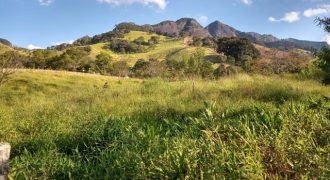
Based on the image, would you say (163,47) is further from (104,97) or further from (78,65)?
(104,97)

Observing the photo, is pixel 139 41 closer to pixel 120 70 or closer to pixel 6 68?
pixel 120 70

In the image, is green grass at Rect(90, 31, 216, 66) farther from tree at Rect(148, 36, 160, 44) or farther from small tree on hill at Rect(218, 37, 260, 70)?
small tree on hill at Rect(218, 37, 260, 70)

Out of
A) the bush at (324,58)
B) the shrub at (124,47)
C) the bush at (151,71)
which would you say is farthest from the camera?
the shrub at (124,47)

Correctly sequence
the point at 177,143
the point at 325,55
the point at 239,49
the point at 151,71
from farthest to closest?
the point at 239,49
the point at 151,71
the point at 325,55
the point at 177,143

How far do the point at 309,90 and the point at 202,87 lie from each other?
399cm

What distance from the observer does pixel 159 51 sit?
112 metres

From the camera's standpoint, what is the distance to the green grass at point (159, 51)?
314ft

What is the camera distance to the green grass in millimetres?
95831

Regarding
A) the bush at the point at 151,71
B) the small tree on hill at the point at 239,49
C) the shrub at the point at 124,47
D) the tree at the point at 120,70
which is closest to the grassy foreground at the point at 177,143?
the bush at the point at 151,71

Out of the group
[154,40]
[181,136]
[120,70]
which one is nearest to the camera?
[181,136]

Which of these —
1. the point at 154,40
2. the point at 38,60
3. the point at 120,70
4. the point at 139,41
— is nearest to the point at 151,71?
the point at 120,70

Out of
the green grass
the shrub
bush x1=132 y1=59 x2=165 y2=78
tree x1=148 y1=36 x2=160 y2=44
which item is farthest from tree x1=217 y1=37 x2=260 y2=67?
tree x1=148 y1=36 x2=160 y2=44

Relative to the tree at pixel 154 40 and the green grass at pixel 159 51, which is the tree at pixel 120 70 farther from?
the tree at pixel 154 40

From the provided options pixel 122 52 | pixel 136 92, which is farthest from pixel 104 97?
pixel 122 52
